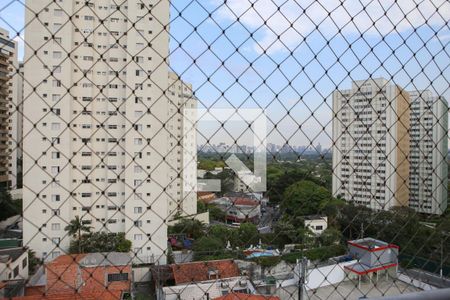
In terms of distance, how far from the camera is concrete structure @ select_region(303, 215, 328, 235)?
23.6ft

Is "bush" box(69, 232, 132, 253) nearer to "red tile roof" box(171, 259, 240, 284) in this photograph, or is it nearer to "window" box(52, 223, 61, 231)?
"window" box(52, 223, 61, 231)

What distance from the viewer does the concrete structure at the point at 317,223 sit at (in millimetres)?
7194

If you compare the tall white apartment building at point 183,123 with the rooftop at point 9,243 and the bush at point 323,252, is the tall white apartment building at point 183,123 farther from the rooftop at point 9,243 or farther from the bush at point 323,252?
the rooftop at point 9,243

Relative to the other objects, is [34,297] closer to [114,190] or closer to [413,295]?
[413,295]

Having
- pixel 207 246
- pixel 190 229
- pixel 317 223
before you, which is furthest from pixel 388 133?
pixel 317 223

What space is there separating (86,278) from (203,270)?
326 centimetres

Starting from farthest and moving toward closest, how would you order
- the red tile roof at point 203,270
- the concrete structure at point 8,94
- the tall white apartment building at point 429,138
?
the red tile roof at point 203,270 < the tall white apartment building at point 429,138 < the concrete structure at point 8,94

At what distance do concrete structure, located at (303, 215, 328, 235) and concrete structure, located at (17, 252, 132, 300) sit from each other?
387cm

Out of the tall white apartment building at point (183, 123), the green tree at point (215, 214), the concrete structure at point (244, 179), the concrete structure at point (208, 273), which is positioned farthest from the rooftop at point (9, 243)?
the green tree at point (215, 214)

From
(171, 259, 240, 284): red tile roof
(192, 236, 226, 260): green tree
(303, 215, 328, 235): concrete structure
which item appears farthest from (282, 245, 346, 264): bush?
(192, 236, 226, 260): green tree

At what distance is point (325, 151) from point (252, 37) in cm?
52

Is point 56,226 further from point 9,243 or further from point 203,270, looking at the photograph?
point 203,270

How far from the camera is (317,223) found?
Answer: 25.0 feet

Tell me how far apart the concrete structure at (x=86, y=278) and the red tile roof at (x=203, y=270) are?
2.46ft
